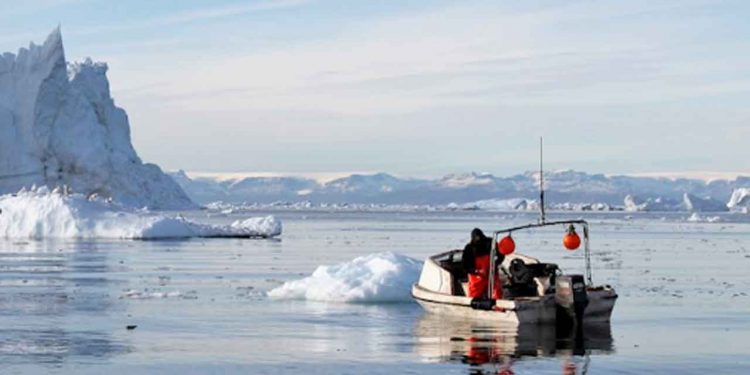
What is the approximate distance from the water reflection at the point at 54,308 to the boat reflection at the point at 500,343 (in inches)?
171

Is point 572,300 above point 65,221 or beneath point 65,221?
beneath

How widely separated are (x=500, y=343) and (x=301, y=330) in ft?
10.6

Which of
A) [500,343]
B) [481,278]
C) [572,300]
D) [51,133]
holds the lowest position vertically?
[500,343]

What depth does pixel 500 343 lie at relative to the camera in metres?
17.8

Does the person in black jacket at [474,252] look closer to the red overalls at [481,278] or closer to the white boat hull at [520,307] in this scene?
the red overalls at [481,278]

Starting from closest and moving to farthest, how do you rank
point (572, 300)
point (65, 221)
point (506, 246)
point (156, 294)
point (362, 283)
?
point (572, 300) < point (506, 246) < point (362, 283) < point (156, 294) < point (65, 221)

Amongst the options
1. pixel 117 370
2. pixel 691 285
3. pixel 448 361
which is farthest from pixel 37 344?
pixel 691 285

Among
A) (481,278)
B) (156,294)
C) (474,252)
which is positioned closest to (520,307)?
(481,278)

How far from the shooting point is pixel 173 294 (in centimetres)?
2562

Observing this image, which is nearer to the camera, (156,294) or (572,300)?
(572,300)

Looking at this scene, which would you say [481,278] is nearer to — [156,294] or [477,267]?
[477,267]

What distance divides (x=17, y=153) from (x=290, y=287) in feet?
206

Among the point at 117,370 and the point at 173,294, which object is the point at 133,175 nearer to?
the point at 173,294

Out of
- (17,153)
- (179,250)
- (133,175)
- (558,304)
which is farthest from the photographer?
(133,175)
